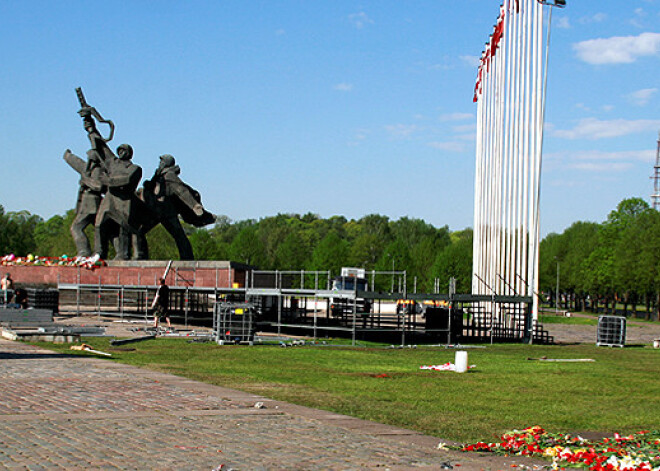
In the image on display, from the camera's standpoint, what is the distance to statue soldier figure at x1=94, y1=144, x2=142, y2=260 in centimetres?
4356

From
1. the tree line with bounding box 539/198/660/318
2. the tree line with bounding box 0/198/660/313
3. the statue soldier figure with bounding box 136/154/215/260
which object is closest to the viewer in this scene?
the statue soldier figure with bounding box 136/154/215/260

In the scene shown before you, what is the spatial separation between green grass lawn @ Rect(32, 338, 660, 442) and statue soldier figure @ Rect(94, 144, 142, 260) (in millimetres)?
19189

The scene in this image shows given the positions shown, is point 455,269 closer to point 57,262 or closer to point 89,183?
point 89,183

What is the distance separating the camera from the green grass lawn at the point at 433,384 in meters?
11.7

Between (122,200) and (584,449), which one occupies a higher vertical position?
(122,200)

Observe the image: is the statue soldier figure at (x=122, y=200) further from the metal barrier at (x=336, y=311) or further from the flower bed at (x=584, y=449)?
the flower bed at (x=584, y=449)

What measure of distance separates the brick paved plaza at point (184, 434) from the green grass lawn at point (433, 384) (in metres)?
1.06

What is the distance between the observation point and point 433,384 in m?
16.0

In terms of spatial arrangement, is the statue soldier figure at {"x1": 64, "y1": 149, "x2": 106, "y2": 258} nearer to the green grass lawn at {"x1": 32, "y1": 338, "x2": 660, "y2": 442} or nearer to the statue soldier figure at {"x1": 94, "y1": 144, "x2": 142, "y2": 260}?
the statue soldier figure at {"x1": 94, "y1": 144, "x2": 142, "y2": 260}

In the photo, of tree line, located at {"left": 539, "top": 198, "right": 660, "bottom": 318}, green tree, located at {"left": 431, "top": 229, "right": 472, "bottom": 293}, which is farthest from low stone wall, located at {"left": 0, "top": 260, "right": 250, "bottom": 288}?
green tree, located at {"left": 431, "top": 229, "right": 472, "bottom": 293}

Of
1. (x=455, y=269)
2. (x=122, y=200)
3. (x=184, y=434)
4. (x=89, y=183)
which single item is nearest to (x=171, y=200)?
(x=122, y=200)

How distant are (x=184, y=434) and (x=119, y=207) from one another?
118ft

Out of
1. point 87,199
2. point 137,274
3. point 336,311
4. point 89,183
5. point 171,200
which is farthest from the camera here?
point 336,311

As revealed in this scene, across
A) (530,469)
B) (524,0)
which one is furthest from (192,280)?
(530,469)
